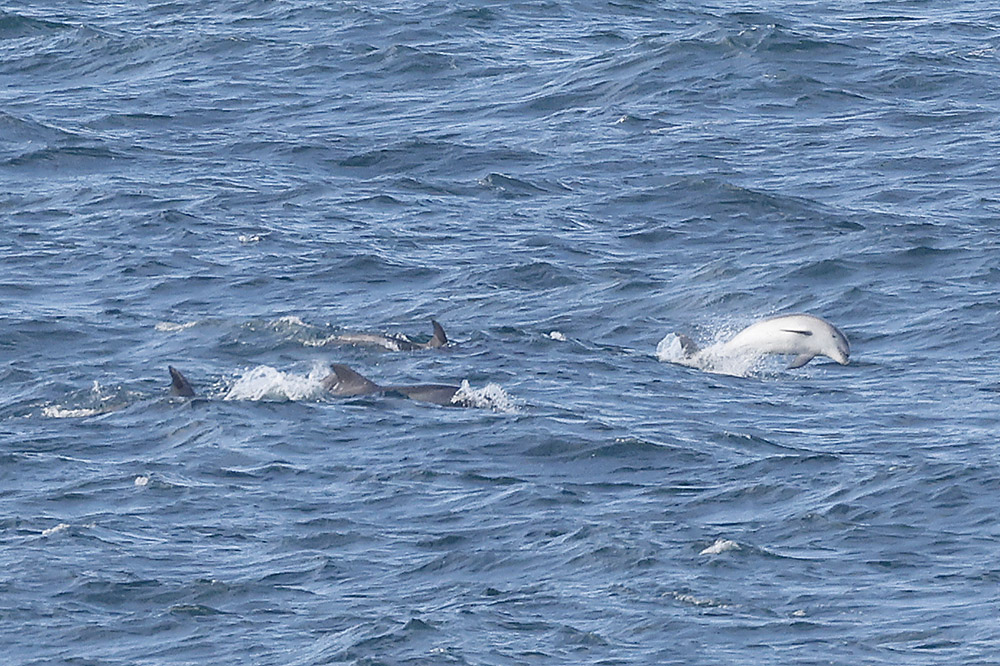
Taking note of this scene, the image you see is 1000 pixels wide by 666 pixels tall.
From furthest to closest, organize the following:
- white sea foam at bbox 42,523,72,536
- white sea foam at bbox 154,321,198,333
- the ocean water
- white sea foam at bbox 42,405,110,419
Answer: white sea foam at bbox 154,321,198,333 → white sea foam at bbox 42,405,110,419 → white sea foam at bbox 42,523,72,536 → the ocean water

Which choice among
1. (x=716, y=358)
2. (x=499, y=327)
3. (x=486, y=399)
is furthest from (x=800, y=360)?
(x=499, y=327)

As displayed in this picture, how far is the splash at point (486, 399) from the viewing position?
29.1 metres

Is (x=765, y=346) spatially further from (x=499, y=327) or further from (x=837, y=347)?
(x=499, y=327)

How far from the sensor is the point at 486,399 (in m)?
29.4

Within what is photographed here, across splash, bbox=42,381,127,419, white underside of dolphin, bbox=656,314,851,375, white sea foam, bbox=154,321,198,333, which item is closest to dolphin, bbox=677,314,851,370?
white underside of dolphin, bbox=656,314,851,375

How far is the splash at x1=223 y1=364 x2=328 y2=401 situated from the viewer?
97.5 feet

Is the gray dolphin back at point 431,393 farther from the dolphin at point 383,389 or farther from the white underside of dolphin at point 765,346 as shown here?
the white underside of dolphin at point 765,346

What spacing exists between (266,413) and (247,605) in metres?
6.17

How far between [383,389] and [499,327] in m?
3.44

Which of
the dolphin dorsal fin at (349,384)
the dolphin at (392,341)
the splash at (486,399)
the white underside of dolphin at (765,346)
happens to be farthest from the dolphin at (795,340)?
the dolphin dorsal fin at (349,384)

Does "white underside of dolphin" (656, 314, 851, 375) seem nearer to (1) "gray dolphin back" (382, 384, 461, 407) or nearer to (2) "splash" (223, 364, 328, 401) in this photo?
(1) "gray dolphin back" (382, 384, 461, 407)

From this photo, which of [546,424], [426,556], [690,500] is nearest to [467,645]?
[426,556]

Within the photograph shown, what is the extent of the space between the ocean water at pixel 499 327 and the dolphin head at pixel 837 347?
1.03ft

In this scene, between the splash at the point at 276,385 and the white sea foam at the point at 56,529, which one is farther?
the splash at the point at 276,385
